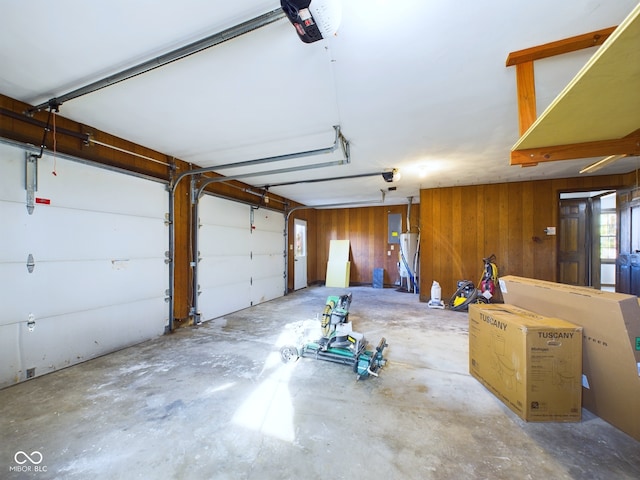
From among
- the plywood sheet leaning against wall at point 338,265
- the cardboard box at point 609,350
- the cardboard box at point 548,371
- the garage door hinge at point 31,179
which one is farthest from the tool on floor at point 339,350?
the plywood sheet leaning against wall at point 338,265

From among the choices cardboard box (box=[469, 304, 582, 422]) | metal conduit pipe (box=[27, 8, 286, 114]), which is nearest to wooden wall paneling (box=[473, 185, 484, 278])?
cardboard box (box=[469, 304, 582, 422])

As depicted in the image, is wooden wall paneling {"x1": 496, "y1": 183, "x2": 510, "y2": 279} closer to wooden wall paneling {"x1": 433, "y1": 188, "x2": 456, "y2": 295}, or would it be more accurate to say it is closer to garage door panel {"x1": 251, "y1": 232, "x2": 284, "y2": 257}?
wooden wall paneling {"x1": 433, "y1": 188, "x2": 456, "y2": 295}

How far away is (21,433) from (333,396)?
208 centimetres

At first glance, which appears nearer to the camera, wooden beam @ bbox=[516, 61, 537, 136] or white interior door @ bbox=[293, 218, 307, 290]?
wooden beam @ bbox=[516, 61, 537, 136]

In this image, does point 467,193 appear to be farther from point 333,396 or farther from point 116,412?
point 116,412

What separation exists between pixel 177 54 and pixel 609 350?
341 cm

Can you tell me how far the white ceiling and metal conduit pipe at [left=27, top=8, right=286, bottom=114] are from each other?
6 cm

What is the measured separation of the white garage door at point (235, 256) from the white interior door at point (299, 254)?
939 mm

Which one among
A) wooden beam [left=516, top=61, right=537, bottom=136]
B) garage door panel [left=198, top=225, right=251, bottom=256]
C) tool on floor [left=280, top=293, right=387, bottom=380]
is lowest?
tool on floor [left=280, top=293, right=387, bottom=380]

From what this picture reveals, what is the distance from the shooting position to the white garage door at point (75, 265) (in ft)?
7.46

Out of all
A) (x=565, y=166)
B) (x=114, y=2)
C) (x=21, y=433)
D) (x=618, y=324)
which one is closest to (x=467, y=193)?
(x=565, y=166)

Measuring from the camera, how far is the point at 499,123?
271 centimetres

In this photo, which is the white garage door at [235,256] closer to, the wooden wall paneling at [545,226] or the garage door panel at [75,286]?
the garage door panel at [75,286]

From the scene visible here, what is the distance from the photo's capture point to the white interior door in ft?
24.4
